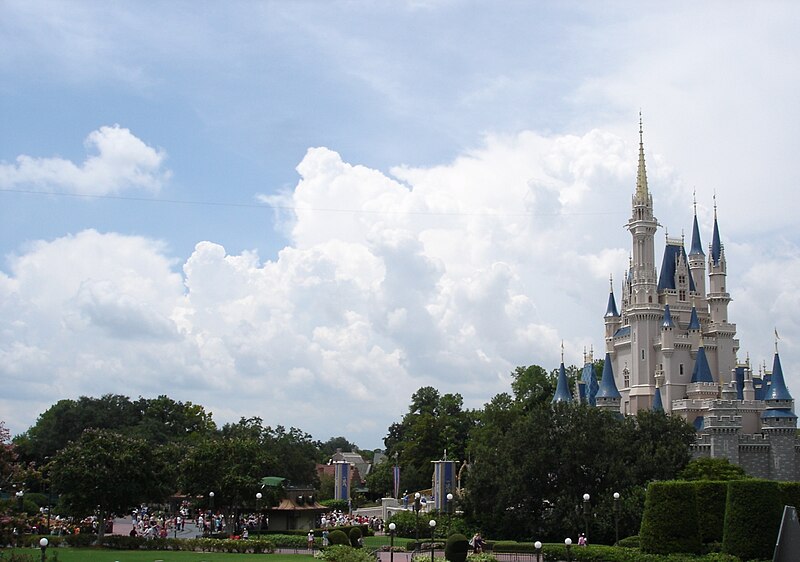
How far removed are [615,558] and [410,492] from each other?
52.6m

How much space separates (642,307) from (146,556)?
176 ft

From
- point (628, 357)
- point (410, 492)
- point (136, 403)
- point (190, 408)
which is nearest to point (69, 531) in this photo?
point (410, 492)

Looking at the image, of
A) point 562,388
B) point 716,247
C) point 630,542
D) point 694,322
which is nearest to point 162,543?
point 630,542

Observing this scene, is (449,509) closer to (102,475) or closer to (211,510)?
(211,510)

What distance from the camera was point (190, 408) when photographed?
11831 centimetres

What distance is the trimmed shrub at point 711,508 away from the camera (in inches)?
1559

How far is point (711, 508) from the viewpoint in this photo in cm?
3984

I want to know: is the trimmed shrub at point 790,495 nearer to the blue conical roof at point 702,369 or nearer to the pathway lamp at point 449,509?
the pathway lamp at point 449,509

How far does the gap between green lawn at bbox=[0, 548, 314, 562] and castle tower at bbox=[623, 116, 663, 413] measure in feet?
153

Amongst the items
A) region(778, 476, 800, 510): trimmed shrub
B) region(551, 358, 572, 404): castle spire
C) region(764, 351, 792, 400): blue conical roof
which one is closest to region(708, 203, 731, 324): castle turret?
region(764, 351, 792, 400): blue conical roof

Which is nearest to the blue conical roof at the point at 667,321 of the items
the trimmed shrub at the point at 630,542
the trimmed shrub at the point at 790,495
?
the trimmed shrub at the point at 630,542

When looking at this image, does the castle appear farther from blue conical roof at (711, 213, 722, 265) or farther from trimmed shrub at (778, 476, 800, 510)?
trimmed shrub at (778, 476, 800, 510)

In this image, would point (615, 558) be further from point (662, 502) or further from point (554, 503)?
point (554, 503)

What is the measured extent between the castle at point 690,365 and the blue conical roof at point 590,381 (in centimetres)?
10
